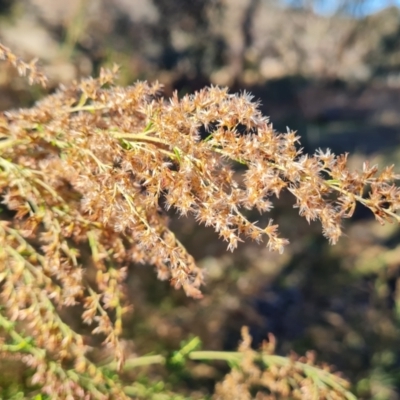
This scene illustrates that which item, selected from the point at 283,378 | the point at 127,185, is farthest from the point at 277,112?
the point at 127,185

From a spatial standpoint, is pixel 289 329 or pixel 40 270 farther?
pixel 289 329

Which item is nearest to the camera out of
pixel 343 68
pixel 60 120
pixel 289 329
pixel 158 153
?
pixel 158 153

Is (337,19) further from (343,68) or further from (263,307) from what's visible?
(263,307)

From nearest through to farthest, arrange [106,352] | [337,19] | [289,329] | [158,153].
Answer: [158,153], [106,352], [289,329], [337,19]

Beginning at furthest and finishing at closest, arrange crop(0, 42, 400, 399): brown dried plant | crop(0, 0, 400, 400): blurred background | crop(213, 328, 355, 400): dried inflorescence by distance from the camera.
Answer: crop(0, 0, 400, 400): blurred background < crop(213, 328, 355, 400): dried inflorescence < crop(0, 42, 400, 399): brown dried plant

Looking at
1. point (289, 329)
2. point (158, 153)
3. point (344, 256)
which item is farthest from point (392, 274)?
point (158, 153)
